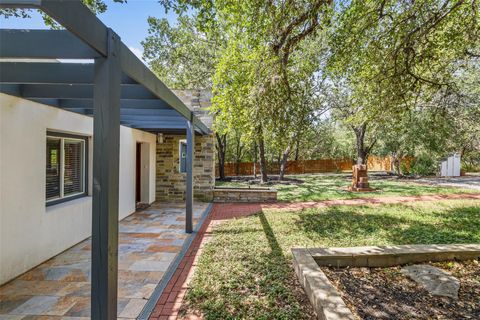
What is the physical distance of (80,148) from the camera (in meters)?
5.44

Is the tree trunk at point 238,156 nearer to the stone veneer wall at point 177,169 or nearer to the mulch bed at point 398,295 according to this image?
the stone veneer wall at point 177,169

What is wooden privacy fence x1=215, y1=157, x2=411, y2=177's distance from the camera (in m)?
21.6

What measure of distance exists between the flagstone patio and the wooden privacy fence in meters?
15.9

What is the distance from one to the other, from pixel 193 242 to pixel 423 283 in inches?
142

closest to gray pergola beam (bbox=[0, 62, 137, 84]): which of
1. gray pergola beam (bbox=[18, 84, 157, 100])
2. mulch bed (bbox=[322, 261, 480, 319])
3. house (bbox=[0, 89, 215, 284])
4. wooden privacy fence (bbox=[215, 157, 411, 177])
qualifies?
gray pergola beam (bbox=[18, 84, 157, 100])


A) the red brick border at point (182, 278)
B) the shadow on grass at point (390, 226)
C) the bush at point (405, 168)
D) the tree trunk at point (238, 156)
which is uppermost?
the tree trunk at point (238, 156)

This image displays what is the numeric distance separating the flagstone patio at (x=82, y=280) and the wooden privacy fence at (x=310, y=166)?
625 inches

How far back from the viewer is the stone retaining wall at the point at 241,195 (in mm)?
9383

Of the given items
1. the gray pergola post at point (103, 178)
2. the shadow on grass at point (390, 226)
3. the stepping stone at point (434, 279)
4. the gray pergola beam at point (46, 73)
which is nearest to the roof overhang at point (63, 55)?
the gray pergola beam at point (46, 73)

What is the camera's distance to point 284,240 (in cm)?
512

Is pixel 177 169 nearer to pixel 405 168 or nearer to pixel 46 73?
pixel 46 73

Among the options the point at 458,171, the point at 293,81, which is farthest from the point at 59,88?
the point at 458,171

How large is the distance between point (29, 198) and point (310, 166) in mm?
22731

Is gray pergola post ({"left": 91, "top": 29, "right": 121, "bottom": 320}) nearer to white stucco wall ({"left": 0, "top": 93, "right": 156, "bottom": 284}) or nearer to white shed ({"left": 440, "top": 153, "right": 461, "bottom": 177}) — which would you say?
white stucco wall ({"left": 0, "top": 93, "right": 156, "bottom": 284})
